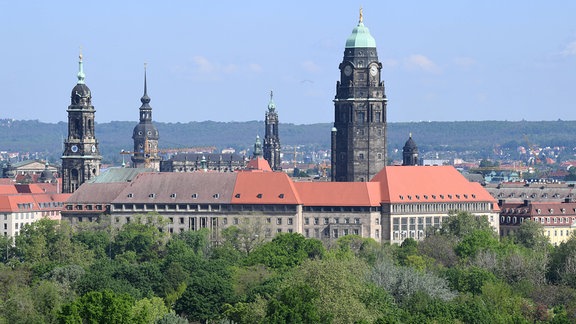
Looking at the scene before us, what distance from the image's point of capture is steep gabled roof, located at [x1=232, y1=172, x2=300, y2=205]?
17525 cm

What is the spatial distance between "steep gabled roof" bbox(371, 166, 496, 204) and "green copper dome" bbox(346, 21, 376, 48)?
45.5ft

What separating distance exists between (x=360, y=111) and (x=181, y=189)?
66.2 feet

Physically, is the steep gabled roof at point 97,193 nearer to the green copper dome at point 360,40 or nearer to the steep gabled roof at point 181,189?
the steep gabled roof at point 181,189

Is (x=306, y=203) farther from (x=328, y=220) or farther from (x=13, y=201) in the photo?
(x=13, y=201)

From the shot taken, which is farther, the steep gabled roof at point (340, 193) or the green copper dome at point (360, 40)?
the green copper dome at point (360, 40)

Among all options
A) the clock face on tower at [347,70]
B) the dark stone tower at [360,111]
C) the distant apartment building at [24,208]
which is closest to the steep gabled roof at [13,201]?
the distant apartment building at [24,208]

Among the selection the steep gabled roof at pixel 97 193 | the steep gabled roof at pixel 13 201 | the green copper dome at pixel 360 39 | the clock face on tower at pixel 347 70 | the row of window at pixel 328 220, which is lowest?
the row of window at pixel 328 220

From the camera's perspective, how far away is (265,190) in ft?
578

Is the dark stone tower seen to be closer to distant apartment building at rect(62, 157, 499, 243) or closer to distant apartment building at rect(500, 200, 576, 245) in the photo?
distant apartment building at rect(62, 157, 499, 243)

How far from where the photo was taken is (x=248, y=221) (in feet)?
555

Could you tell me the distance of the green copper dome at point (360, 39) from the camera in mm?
190750

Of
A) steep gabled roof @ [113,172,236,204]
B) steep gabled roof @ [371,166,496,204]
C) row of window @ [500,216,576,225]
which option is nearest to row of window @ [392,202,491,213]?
steep gabled roof @ [371,166,496,204]

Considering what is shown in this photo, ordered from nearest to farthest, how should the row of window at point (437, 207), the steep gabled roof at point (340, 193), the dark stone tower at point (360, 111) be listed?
the steep gabled roof at point (340, 193) → the row of window at point (437, 207) → the dark stone tower at point (360, 111)

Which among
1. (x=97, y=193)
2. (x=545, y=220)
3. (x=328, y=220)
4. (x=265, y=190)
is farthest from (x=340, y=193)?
(x=97, y=193)
